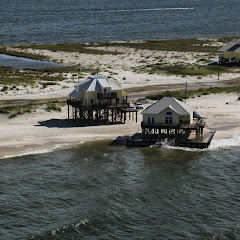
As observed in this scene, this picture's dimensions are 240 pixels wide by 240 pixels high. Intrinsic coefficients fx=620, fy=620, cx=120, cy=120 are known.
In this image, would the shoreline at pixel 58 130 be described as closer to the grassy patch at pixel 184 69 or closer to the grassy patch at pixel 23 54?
the grassy patch at pixel 184 69

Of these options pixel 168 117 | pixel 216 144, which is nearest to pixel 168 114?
pixel 168 117

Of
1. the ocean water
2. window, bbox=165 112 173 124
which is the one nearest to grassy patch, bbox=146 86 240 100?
window, bbox=165 112 173 124

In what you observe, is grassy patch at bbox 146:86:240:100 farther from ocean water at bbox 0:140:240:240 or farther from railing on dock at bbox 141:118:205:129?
ocean water at bbox 0:140:240:240

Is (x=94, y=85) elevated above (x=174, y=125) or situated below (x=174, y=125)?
above

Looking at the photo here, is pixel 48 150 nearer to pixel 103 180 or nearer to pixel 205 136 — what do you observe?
pixel 103 180

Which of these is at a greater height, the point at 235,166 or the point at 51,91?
the point at 51,91

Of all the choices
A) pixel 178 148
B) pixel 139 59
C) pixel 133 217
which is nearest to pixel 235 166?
pixel 178 148

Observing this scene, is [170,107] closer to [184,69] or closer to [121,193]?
[121,193]
